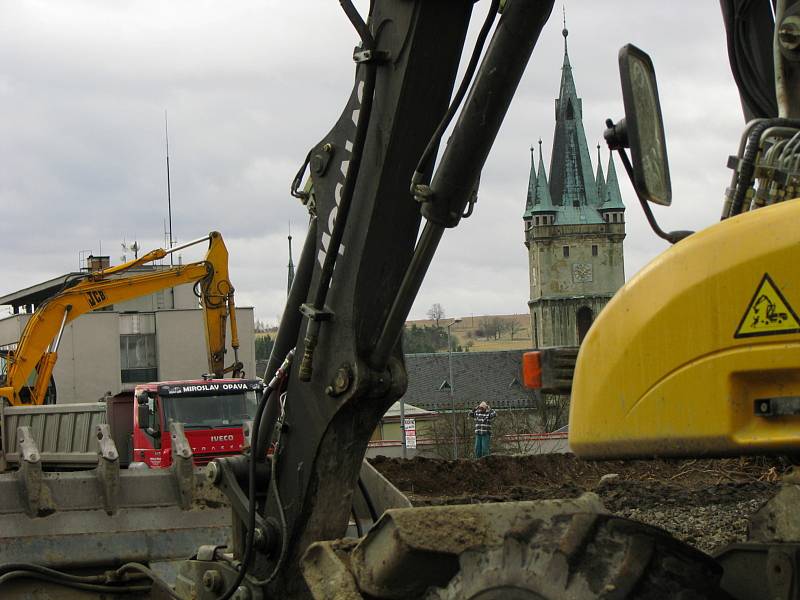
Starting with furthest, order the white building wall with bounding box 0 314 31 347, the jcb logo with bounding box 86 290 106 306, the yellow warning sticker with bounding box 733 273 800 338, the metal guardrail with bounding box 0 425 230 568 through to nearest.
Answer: the white building wall with bounding box 0 314 31 347 → the jcb logo with bounding box 86 290 106 306 → the metal guardrail with bounding box 0 425 230 568 → the yellow warning sticker with bounding box 733 273 800 338

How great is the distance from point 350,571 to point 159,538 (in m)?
4.25

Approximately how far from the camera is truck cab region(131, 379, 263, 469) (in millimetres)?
17812

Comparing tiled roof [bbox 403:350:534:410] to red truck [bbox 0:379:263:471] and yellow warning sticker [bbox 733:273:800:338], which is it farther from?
yellow warning sticker [bbox 733:273:800:338]

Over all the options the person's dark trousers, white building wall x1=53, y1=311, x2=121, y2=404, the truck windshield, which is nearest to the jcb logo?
the truck windshield

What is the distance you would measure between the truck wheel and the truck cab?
1480 centimetres

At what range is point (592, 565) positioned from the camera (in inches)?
117

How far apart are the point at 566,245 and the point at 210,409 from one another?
92.4 metres

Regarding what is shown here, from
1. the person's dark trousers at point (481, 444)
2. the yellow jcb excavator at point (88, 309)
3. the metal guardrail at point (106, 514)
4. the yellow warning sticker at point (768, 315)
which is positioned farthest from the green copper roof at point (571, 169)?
the yellow warning sticker at point (768, 315)

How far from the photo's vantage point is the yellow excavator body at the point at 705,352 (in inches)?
101

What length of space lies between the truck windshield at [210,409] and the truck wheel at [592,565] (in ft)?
49.5

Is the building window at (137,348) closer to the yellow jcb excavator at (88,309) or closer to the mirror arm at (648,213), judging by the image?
the yellow jcb excavator at (88,309)

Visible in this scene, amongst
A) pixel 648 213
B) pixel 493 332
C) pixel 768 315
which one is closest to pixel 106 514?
pixel 648 213

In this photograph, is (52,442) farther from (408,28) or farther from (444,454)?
(444,454)

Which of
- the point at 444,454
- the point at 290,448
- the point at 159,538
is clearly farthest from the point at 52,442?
the point at 444,454
